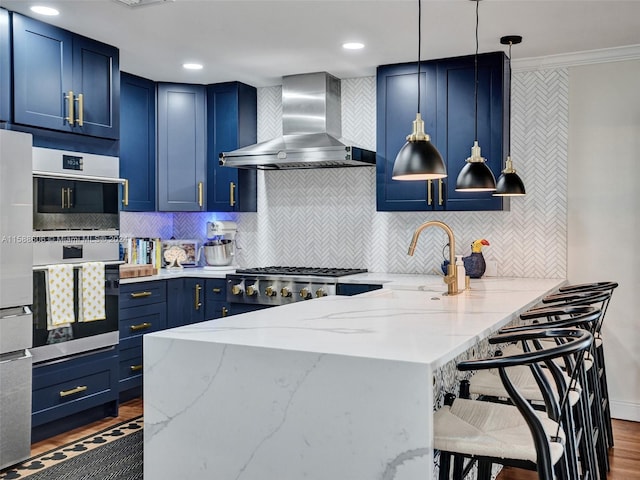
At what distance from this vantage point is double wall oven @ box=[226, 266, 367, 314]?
4.51 metres

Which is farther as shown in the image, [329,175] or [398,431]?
[329,175]

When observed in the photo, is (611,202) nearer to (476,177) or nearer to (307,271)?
(476,177)

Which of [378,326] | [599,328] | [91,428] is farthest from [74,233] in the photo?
[599,328]

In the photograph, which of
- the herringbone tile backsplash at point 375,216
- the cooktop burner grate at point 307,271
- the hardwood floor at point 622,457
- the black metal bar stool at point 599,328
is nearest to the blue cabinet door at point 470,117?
the herringbone tile backsplash at point 375,216

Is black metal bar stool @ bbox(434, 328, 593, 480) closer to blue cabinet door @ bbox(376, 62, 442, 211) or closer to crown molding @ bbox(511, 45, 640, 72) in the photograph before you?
blue cabinet door @ bbox(376, 62, 442, 211)

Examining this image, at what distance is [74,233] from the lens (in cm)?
382

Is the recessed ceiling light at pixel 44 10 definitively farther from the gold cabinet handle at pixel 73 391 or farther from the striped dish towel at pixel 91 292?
the gold cabinet handle at pixel 73 391

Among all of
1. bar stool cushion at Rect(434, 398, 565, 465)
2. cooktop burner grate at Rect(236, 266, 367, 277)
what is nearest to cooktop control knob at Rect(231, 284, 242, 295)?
cooktop burner grate at Rect(236, 266, 367, 277)

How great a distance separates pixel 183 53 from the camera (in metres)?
4.30

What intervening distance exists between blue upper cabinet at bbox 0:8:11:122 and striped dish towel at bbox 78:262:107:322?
0.97 meters

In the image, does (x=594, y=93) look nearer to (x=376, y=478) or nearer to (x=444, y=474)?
(x=444, y=474)

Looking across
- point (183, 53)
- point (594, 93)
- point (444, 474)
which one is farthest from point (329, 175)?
point (444, 474)

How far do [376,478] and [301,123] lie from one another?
11.5 ft

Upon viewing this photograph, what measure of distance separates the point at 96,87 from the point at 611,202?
3.40 meters
